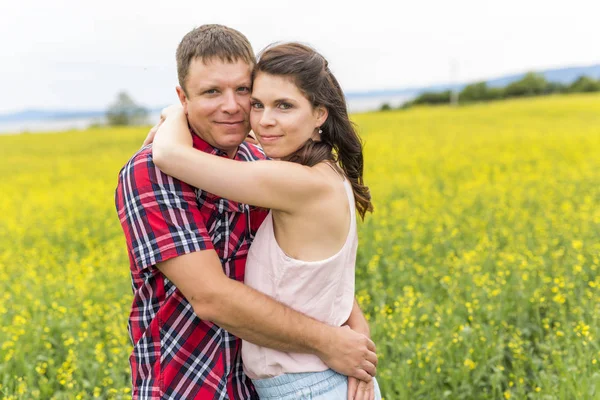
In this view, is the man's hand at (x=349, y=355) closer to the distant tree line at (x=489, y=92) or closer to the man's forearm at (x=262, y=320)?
the man's forearm at (x=262, y=320)

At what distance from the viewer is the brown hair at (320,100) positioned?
6.52 feet

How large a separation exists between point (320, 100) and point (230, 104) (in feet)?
1.06

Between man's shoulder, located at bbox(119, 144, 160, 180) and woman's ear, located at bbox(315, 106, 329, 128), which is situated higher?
woman's ear, located at bbox(315, 106, 329, 128)

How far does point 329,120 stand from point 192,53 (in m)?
0.55

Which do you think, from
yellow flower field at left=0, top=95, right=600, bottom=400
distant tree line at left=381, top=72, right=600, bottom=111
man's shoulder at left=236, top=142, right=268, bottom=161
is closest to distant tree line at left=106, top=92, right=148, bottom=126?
distant tree line at left=381, top=72, right=600, bottom=111

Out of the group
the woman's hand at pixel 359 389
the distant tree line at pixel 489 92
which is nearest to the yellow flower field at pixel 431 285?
the woman's hand at pixel 359 389

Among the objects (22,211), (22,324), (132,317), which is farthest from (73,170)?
(132,317)

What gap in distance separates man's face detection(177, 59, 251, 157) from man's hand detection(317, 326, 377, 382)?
824mm

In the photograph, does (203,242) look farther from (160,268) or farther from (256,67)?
(256,67)

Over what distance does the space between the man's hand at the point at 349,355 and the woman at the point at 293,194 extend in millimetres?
40

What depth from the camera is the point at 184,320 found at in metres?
2.06

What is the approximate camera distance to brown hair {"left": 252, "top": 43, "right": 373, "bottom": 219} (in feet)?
6.52

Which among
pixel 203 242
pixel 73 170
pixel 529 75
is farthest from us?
pixel 529 75

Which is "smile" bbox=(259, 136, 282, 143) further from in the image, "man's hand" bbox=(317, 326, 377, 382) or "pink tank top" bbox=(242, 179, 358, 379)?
"man's hand" bbox=(317, 326, 377, 382)
